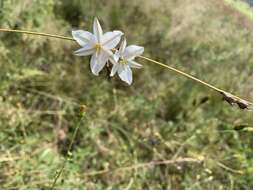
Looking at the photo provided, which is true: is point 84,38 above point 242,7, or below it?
above

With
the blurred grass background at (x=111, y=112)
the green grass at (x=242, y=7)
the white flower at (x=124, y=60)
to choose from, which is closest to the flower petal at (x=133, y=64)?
the white flower at (x=124, y=60)

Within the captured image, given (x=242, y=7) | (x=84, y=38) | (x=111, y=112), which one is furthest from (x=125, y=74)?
(x=242, y=7)

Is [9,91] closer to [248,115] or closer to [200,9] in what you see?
[248,115]

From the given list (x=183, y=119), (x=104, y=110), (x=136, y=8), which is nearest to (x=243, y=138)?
(x=183, y=119)

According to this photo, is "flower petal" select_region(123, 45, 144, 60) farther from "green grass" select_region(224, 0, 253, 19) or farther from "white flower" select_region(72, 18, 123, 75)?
"green grass" select_region(224, 0, 253, 19)

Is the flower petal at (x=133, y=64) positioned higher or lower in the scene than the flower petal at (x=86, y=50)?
lower

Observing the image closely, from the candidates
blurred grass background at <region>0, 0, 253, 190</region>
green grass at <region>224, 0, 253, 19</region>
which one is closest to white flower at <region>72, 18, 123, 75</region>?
blurred grass background at <region>0, 0, 253, 190</region>

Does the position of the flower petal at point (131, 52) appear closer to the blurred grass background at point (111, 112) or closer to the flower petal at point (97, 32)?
the flower petal at point (97, 32)

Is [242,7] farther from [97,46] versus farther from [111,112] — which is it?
[97,46]
